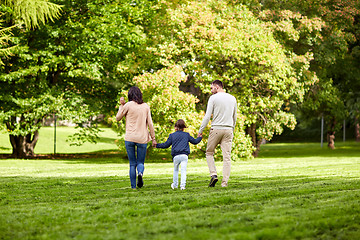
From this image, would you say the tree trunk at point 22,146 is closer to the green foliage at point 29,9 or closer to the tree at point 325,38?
the green foliage at point 29,9

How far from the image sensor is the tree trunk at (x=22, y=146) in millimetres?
27188

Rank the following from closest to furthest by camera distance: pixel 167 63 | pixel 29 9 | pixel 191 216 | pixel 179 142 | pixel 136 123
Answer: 1. pixel 191 216
2. pixel 136 123
3. pixel 179 142
4. pixel 29 9
5. pixel 167 63

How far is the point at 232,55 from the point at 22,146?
1255 cm

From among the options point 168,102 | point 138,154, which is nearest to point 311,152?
point 168,102

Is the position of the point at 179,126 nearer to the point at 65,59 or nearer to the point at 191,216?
the point at 191,216

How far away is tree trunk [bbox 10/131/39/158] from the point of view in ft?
89.2

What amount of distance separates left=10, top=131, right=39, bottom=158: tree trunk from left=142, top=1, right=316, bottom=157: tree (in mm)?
8934

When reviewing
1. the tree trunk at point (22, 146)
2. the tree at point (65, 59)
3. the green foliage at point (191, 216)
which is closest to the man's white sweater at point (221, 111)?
the green foliage at point (191, 216)

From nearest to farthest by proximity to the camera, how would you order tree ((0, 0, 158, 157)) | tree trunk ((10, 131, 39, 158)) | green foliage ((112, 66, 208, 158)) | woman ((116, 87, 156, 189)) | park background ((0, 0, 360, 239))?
woman ((116, 87, 156, 189)) → green foliage ((112, 66, 208, 158)) → park background ((0, 0, 360, 239)) → tree ((0, 0, 158, 157)) → tree trunk ((10, 131, 39, 158))

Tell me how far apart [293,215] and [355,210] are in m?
0.84

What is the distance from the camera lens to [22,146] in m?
27.3

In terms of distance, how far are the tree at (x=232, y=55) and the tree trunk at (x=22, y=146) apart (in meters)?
8.93

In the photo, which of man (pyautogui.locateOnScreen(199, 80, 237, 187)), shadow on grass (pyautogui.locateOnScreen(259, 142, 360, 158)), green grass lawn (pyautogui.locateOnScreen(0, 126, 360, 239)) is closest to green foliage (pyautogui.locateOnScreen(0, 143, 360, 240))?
green grass lawn (pyautogui.locateOnScreen(0, 126, 360, 239))

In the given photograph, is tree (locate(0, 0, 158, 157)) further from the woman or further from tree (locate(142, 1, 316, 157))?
the woman
